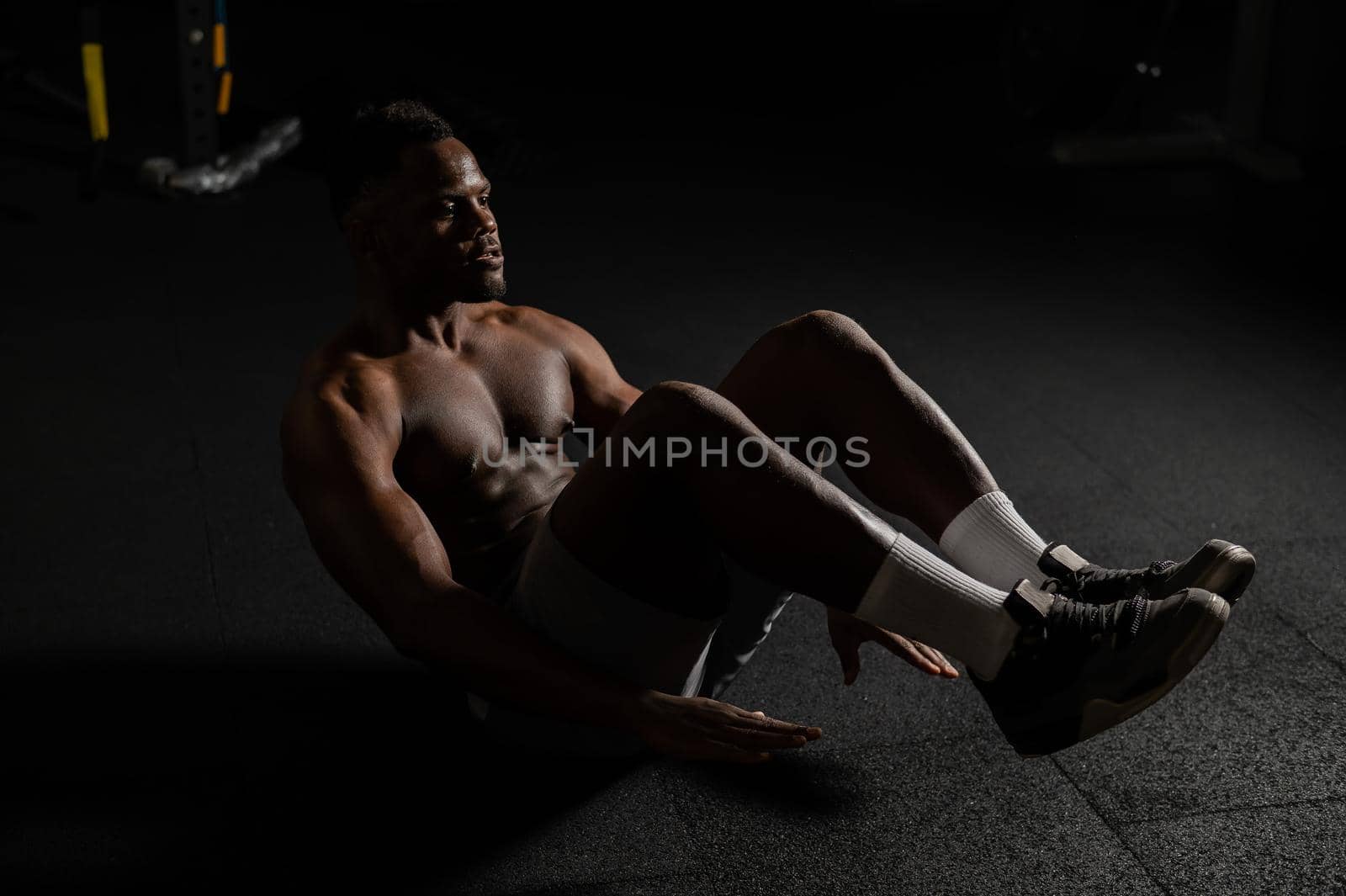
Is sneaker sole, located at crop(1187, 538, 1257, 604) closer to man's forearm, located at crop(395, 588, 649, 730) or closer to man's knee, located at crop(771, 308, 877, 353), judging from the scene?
man's knee, located at crop(771, 308, 877, 353)

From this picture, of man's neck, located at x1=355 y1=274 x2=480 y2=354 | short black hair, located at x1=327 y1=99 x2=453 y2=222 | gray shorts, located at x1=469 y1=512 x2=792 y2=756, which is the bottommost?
gray shorts, located at x1=469 y1=512 x2=792 y2=756

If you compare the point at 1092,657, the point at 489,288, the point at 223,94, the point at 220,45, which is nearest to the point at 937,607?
the point at 1092,657

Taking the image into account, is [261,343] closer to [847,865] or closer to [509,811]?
[509,811]

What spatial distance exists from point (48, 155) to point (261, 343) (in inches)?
77.5

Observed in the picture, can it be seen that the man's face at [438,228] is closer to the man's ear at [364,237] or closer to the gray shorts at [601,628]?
the man's ear at [364,237]

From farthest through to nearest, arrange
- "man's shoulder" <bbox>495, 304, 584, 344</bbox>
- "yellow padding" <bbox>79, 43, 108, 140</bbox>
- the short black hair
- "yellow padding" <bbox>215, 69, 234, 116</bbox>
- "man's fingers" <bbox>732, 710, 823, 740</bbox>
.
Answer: "yellow padding" <bbox>215, 69, 234, 116</bbox>, "yellow padding" <bbox>79, 43, 108, 140</bbox>, "man's shoulder" <bbox>495, 304, 584, 344</bbox>, the short black hair, "man's fingers" <bbox>732, 710, 823, 740</bbox>

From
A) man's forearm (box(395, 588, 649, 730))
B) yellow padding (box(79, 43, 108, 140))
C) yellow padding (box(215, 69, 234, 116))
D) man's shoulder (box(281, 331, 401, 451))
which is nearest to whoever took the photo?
man's forearm (box(395, 588, 649, 730))

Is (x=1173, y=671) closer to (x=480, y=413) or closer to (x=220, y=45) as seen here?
(x=480, y=413)

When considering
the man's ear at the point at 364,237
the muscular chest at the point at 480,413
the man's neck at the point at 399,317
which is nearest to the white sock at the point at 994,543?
the muscular chest at the point at 480,413

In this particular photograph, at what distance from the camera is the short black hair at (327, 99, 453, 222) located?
71.9 inches

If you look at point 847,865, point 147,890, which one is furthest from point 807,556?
point 147,890

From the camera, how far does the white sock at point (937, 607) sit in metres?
1.57

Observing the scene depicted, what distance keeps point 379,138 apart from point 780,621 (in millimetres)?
1002

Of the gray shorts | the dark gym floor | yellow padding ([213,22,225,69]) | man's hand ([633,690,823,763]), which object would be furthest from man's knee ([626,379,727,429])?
yellow padding ([213,22,225,69])
